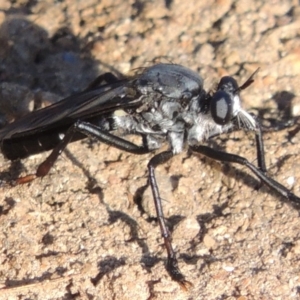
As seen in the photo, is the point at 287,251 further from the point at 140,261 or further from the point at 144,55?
the point at 144,55

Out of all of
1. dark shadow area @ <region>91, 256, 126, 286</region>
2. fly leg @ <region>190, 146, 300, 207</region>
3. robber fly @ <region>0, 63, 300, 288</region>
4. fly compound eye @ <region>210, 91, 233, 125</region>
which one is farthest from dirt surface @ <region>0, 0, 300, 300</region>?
fly compound eye @ <region>210, 91, 233, 125</region>

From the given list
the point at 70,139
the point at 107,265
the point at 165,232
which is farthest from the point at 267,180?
the point at 70,139

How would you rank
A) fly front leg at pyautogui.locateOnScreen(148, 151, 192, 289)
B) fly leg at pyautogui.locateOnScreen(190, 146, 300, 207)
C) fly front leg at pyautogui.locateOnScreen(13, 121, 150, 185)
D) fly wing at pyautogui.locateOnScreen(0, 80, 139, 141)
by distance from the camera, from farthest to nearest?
fly wing at pyautogui.locateOnScreen(0, 80, 139, 141), fly front leg at pyautogui.locateOnScreen(13, 121, 150, 185), fly leg at pyautogui.locateOnScreen(190, 146, 300, 207), fly front leg at pyautogui.locateOnScreen(148, 151, 192, 289)

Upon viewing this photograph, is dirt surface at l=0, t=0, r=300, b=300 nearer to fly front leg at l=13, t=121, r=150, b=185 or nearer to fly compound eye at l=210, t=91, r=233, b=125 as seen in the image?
fly front leg at l=13, t=121, r=150, b=185

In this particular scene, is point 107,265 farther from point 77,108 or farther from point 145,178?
point 77,108

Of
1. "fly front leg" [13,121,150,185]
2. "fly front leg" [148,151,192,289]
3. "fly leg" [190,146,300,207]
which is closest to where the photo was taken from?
"fly front leg" [148,151,192,289]

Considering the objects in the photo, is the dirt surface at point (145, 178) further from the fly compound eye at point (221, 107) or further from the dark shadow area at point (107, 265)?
the fly compound eye at point (221, 107)

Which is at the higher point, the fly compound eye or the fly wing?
the fly wing

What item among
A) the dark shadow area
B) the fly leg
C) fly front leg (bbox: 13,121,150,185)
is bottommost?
the dark shadow area

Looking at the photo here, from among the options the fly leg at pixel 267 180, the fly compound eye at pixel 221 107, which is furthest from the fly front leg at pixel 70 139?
the fly leg at pixel 267 180

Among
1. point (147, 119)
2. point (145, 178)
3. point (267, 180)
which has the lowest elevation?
point (267, 180)
